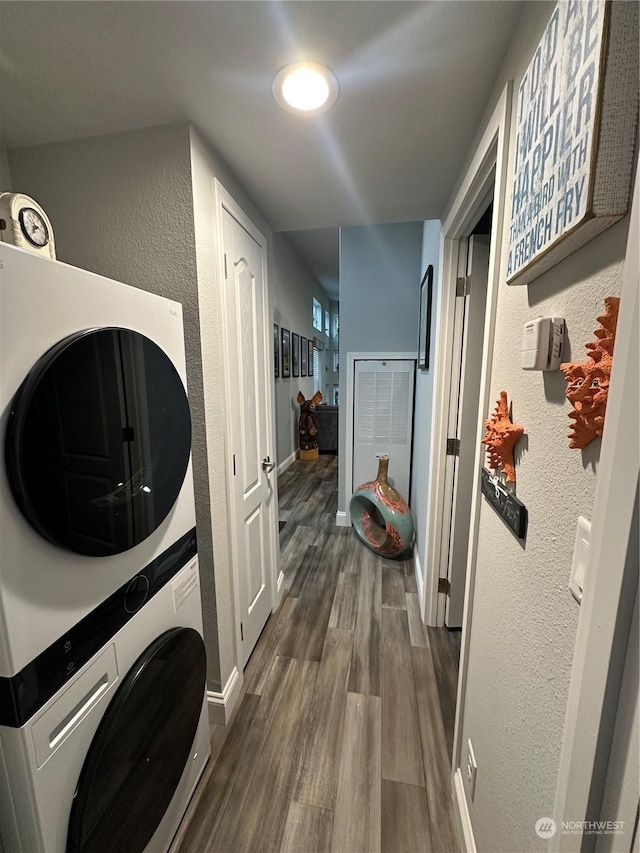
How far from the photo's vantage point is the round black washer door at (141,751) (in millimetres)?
719

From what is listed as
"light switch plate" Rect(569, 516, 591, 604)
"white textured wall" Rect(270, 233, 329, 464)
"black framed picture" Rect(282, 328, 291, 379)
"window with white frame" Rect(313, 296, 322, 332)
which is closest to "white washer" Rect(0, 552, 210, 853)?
"light switch plate" Rect(569, 516, 591, 604)

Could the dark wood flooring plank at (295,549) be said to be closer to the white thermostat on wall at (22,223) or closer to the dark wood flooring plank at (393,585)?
the dark wood flooring plank at (393,585)

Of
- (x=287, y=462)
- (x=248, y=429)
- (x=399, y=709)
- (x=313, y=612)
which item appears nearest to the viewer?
(x=399, y=709)

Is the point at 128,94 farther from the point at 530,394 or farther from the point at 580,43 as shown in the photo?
the point at 530,394

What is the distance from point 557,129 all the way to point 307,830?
192 centimetres

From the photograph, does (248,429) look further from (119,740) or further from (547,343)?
(547,343)

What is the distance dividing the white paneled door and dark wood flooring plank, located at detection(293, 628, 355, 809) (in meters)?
0.40

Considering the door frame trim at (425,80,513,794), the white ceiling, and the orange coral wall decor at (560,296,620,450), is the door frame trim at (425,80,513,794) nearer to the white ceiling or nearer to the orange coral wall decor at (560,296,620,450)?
the white ceiling

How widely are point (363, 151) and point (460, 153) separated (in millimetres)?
370

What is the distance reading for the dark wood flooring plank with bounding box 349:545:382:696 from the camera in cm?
162

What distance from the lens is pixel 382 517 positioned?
2789 millimetres

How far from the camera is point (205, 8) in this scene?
76cm

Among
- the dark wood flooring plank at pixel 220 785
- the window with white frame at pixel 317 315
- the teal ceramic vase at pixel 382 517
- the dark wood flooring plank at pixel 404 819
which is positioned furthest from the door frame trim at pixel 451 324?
the window with white frame at pixel 317 315

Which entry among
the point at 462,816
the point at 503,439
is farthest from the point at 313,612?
the point at 503,439
